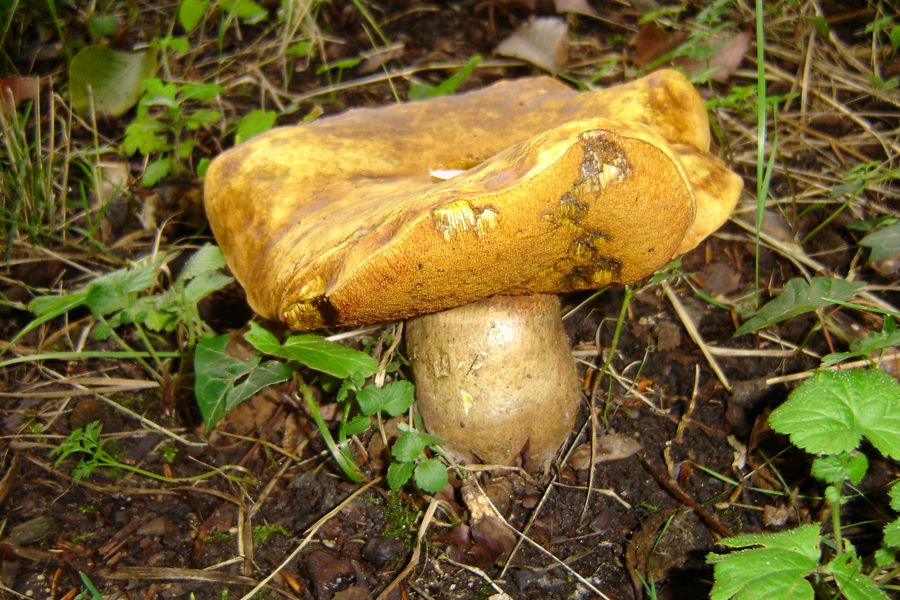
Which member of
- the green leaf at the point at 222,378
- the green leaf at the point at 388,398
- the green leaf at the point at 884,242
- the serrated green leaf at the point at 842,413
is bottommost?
the green leaf at the point at 388,398

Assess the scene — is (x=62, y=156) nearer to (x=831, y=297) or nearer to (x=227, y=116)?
(x=227, y=116)

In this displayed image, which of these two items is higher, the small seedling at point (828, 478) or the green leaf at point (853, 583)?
the small seedling at point (828, 478)

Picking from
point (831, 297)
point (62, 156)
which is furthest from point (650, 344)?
point (62, 156)

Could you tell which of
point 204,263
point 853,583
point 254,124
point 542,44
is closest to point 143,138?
point 254,124

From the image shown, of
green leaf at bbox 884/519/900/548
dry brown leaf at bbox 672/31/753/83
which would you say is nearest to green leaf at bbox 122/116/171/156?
dry brown leaf at bbox 672/31/753/83

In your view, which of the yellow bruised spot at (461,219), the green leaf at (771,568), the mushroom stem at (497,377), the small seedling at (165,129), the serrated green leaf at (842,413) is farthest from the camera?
the small seedling at (165,129)

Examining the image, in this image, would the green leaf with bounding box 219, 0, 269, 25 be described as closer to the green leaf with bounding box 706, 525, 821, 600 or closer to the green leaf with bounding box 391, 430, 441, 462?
the green leaf with bounding box 391, 430, 441, 462

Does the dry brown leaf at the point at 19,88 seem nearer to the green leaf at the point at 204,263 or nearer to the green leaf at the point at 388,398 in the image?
the green leaf at the point at 204,263

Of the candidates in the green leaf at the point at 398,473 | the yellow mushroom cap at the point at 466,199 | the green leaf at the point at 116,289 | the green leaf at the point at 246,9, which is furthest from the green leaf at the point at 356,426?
the green leaf at the point at 246,9
